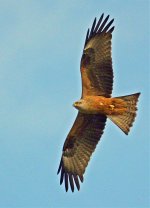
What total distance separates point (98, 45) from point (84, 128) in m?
1.89

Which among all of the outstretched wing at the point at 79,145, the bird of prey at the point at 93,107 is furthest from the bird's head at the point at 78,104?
the outstretched wing at the point at 79,145

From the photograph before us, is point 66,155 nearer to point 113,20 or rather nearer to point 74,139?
point 74,139

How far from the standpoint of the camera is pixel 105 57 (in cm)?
1354

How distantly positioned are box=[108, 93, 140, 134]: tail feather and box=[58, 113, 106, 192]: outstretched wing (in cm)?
59

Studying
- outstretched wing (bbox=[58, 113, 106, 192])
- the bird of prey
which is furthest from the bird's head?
outstretched wing (bbox=[58, 113, 106, 192])

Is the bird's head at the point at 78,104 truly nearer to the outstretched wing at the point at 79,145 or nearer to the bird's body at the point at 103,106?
the bird's body at the point at 103,106

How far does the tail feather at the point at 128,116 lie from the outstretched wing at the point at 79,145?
1.93 ft

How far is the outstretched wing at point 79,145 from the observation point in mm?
14094

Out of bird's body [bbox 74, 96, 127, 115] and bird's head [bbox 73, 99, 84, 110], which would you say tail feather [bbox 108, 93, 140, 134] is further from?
bird's head [bbox 73, 99, 84, 110]

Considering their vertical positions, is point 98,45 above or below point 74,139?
above

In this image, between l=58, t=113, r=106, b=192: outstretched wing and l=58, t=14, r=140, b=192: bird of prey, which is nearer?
l=58, t=14, r=140, b=192: bird of prey

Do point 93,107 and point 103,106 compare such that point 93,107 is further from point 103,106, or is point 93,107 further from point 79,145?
point 79,145

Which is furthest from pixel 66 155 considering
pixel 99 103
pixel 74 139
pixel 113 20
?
pixel 113 20

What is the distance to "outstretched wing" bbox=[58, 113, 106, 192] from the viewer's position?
1409 centimetres
